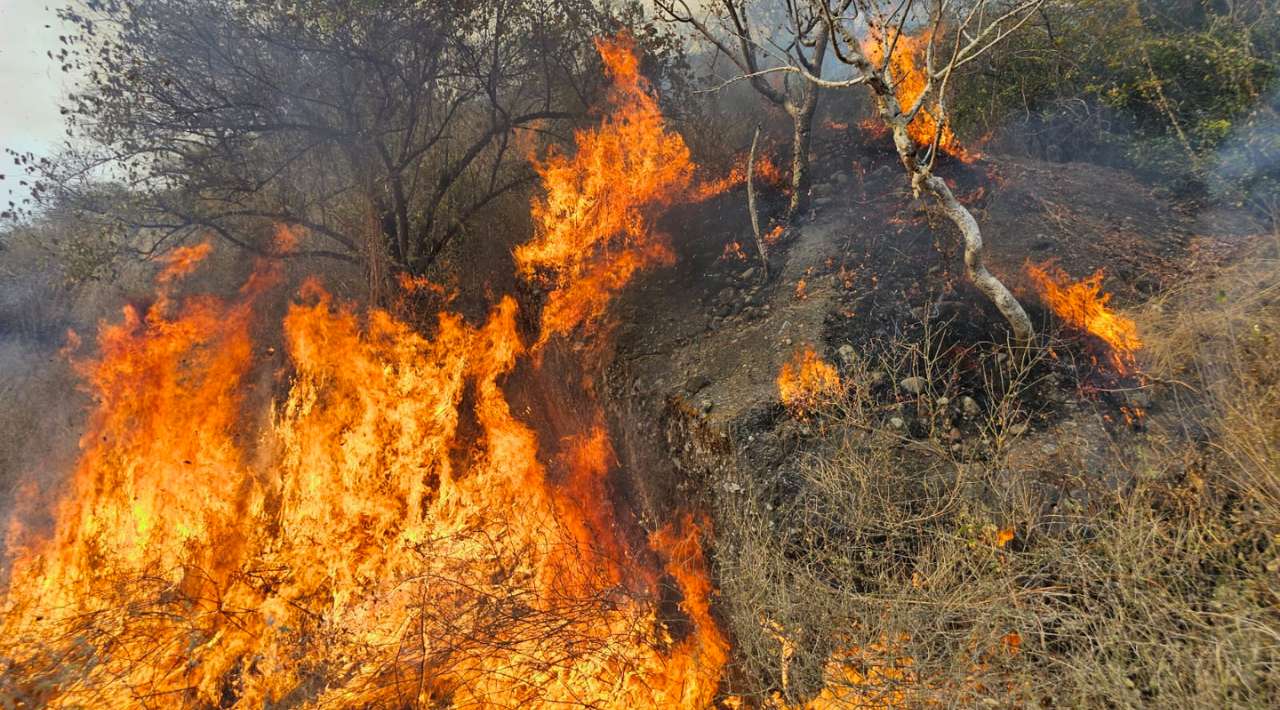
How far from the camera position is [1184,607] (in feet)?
11.5

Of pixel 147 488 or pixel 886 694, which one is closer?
pixel 886 694

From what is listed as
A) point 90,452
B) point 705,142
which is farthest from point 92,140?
point 705,142

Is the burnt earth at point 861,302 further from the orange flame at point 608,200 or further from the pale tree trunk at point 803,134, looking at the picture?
the orange flame at point 608,200

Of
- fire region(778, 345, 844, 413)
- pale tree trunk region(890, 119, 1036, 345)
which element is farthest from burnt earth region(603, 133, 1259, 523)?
pale tree trunk region(890, 119, 1036, 345)

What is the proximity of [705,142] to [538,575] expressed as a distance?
348 inches

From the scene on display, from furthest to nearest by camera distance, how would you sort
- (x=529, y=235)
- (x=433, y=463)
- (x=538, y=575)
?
(x=529, y=235) → (x=433, y=463) → (x=538, y=575)

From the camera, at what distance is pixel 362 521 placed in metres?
7.43

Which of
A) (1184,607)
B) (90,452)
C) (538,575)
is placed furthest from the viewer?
(90,452)

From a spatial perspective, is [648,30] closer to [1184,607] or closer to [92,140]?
[92,140]

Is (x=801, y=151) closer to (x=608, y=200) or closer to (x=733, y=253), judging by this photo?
(x=733, y=253)

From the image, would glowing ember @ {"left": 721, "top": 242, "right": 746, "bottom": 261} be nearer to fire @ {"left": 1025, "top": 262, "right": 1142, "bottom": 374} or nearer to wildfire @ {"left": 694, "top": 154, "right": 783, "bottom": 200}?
wildfire @ {"left": 694, "top": 154, "right": 783, "bottom": 200}

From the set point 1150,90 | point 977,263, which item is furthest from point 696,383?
point 1150,90

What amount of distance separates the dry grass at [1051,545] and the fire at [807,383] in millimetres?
276

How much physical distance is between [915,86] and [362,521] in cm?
1196
